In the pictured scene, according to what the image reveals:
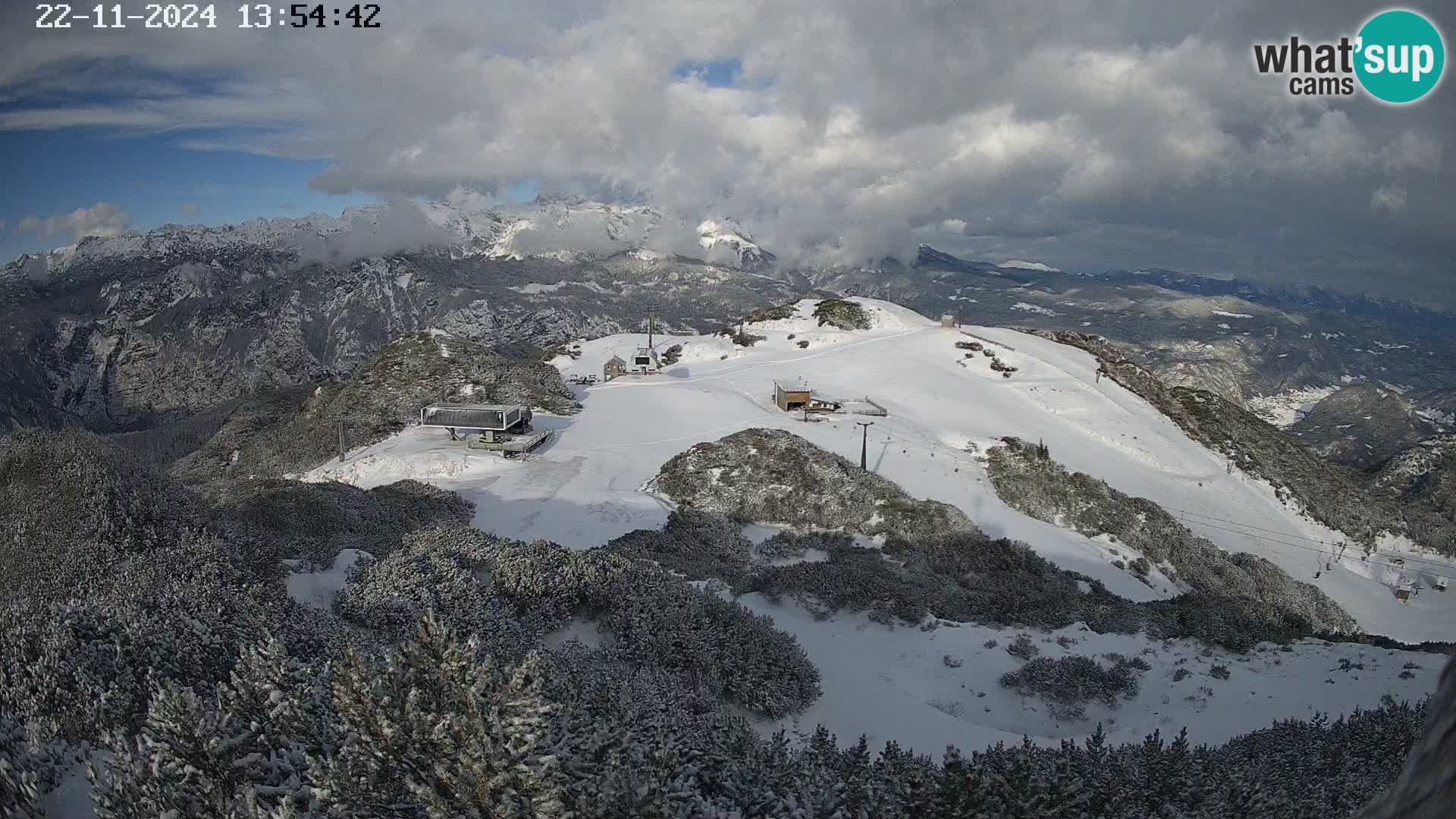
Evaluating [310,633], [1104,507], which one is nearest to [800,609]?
[310,633]

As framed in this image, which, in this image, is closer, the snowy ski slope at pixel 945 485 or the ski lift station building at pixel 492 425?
the snowy ski slope at pixel 945 485

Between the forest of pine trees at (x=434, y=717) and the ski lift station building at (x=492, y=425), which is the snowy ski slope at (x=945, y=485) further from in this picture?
the forest of pine trees at (x=434, y=717)

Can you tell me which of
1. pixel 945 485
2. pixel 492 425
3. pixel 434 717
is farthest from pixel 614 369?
pixel 434 717

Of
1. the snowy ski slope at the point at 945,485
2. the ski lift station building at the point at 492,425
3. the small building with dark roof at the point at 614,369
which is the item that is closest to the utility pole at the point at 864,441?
the snowy ski slope at the point at 945,485

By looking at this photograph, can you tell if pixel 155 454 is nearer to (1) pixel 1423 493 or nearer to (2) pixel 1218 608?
(2) pixel 1218 608

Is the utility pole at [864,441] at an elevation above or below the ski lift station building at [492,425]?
below

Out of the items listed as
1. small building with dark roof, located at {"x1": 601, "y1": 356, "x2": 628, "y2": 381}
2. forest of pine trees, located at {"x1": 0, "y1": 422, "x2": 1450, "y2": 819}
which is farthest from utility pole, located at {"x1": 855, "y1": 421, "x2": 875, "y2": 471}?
small building with dark roof, located at {"x1": 601, "y1": 356, "x2": 628, "y2": 381}

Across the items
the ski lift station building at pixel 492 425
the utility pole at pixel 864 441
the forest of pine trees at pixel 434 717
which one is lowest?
the utility pole at pixel 864 441

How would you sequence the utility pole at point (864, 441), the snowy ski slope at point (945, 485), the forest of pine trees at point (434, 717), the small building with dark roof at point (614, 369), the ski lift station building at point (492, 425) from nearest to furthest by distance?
the forest of pine trees at point (434, 717)
the snowy ski slope at point (945, 485)
the utility pole at point (864, 441)
the ski lift station building at point (492, 425)
the small building with dark roof at point (614, 369)

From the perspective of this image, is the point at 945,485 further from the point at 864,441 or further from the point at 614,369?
the point at 614,369
